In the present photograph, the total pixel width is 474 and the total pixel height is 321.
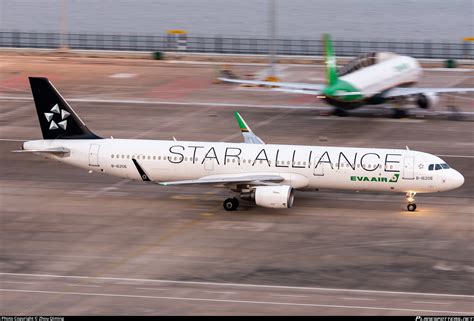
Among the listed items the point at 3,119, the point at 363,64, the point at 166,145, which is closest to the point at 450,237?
the point at 166,145

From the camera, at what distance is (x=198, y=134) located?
269 feet

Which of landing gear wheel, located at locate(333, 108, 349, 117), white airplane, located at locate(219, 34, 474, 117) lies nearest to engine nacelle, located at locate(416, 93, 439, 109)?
white airplane, located at locate(219, 34, 474, 117)

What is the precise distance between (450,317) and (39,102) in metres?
30.3

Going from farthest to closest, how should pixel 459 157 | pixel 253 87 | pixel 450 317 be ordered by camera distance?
pixel 253 87, pixel 459 157, pixel 450 317

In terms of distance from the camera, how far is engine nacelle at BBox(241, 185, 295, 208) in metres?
59.1

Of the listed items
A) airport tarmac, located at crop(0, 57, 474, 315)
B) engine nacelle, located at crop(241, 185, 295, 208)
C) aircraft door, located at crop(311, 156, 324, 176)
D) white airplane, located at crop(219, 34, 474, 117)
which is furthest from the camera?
white airplane, located at crop(219, 34, 474, 117)

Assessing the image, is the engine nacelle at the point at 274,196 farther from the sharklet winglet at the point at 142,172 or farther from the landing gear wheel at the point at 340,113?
the landing gear wheel at the point at 340,113

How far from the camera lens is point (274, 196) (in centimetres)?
5922

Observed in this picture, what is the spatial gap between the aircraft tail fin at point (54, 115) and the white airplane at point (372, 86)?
2813cm

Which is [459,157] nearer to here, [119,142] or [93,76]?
[119,142]

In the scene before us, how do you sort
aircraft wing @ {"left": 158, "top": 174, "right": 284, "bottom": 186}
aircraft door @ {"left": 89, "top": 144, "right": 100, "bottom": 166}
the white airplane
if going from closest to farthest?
aircraft wing @ {"left": 158, "top": 174, "right": 284, "bottom": 186}
aircraft door @ {"left": 89, "top": 144, "right": 100, "bottom": 166}
the white airplane

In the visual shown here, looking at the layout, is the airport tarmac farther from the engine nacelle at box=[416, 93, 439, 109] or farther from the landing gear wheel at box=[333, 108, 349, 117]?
the engine nacelle at box=[416, 93, 439, 109]

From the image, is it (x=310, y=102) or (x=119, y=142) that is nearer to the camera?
(x=119, y=142)

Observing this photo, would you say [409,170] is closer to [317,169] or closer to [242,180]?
[317,169]
